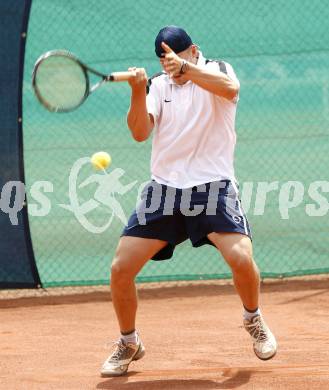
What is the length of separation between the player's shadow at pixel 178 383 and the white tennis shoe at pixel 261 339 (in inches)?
5.3

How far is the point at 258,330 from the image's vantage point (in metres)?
4.54

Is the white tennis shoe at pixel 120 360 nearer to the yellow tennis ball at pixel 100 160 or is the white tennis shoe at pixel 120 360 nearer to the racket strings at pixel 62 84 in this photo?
the racket strings at pixel 62 84

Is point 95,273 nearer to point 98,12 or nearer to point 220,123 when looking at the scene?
point 98,12

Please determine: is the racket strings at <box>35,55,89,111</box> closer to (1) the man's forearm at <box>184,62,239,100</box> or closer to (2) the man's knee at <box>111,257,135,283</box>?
(1) the man's forearm at <box>184,62,239,100</box>

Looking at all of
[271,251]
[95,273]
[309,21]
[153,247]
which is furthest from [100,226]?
[153,247]

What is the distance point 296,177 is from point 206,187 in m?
3.27

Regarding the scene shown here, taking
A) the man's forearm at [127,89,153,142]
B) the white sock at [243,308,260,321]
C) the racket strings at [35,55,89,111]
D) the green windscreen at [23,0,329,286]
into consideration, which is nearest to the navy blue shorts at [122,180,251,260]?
the man's forearm at [127,89,153,142]

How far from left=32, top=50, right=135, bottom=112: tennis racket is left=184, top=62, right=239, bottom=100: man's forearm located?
0.89 feet

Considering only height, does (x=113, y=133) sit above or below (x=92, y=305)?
above

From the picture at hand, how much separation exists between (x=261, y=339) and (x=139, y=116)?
4.01 feet

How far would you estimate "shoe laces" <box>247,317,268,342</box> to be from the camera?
178 inches

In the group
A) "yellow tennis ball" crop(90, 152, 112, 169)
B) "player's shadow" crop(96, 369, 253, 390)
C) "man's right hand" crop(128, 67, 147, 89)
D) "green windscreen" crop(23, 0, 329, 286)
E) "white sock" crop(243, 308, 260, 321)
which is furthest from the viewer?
"green windscreen" crop(23, 0, 329, 286)

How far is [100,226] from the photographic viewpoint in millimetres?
7555

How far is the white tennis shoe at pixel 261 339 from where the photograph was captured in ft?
14.7
